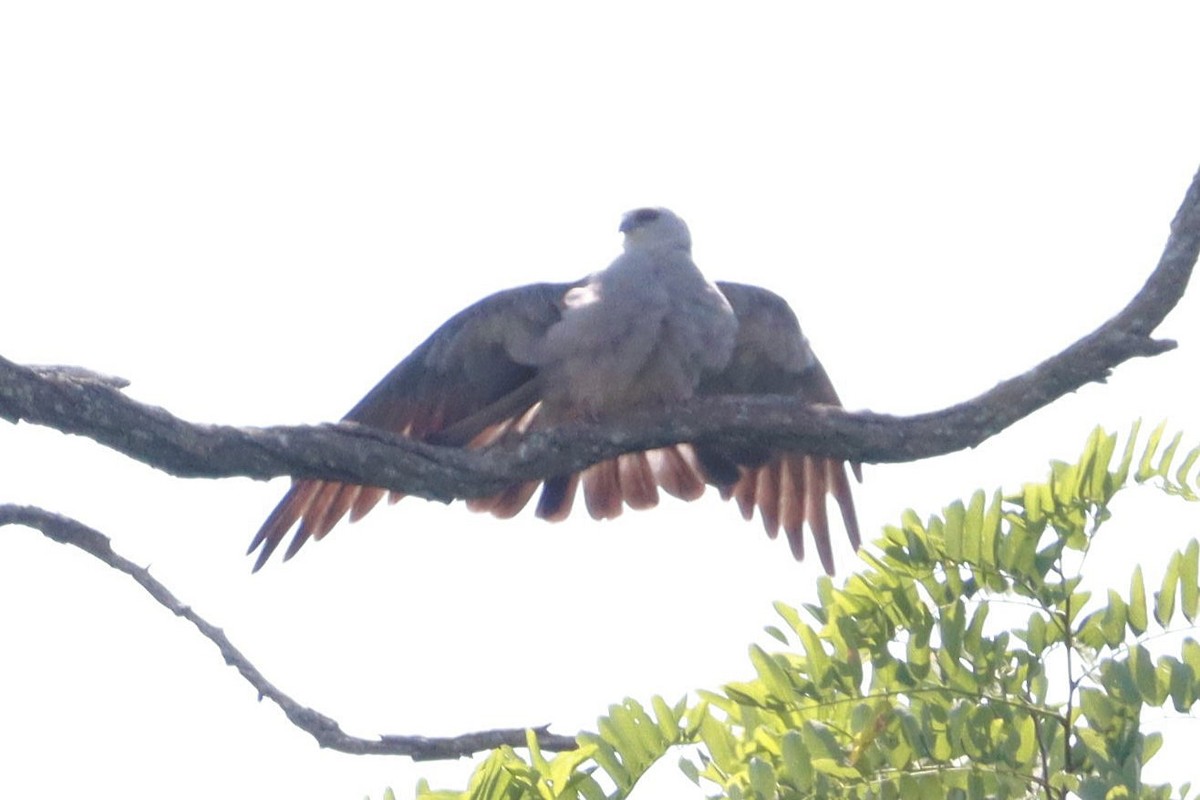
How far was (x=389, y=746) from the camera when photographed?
14.9ft

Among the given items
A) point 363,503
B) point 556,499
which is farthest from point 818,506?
point 363,503

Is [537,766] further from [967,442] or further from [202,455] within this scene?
[967,442]

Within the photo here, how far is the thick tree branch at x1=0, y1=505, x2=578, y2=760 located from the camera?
453cm

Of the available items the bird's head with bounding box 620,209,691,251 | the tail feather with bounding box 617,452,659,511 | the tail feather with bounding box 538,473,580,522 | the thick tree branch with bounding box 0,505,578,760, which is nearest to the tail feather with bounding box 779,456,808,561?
the tail feather with bounding box 617,452,659,511

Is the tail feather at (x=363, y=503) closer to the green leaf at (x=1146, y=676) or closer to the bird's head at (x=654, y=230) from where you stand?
the bird's head at (x=654, y=230)

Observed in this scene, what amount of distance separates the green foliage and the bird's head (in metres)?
3.71

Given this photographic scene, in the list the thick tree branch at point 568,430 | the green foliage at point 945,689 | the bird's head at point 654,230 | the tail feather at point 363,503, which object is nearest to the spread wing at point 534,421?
the tail feather at point 363,503

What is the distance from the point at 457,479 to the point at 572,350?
4.39 ft

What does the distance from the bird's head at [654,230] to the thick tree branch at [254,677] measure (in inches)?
132

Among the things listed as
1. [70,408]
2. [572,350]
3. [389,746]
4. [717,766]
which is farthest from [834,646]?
[572,350]

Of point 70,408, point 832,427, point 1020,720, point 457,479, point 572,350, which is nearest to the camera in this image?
point 1020,720

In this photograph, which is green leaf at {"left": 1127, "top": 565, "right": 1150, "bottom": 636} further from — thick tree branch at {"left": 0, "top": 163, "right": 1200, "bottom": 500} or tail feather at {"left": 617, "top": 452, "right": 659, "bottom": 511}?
tail feather at {"left": 617, "top": 452, "right": 659, "bottom": 511}

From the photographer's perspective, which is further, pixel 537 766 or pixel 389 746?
pixel 389 746

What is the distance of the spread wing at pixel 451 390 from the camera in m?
6.39
